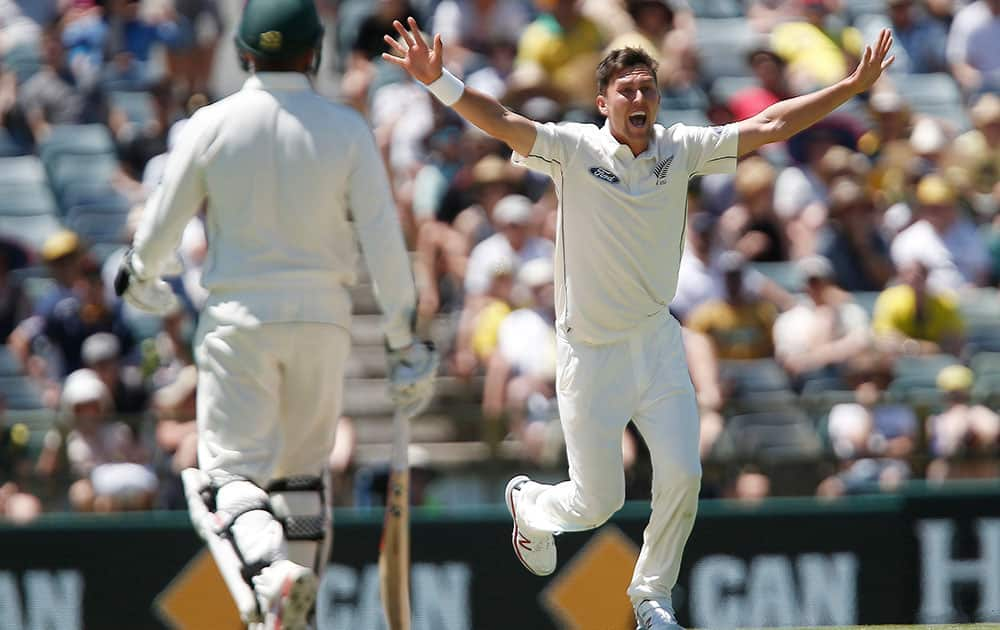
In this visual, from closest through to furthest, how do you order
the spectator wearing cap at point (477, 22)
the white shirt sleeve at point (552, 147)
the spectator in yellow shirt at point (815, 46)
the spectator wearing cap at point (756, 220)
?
1. the white shirt sleeve at point (552, 147)
2. the spectator wearing cap at point (756, 220)
3. the spectator wearing cap at point (477, 22)
4. the spectator in yellow shirt at point (815, 46)

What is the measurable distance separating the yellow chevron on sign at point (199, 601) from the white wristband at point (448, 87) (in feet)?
12.6

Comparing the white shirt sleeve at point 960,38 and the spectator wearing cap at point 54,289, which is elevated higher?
the white shirt sleeve at point 960,38

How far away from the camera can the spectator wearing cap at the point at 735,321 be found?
453 inches

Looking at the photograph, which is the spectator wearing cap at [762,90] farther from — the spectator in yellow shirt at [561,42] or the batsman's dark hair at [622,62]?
the batsman's dark hair at [622,62]

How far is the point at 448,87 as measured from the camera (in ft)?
22.2

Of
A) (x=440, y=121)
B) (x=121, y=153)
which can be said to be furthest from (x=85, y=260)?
(x=440, y=121)

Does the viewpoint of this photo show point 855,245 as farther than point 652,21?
No

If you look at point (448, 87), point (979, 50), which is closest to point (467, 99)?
point (448, 87)

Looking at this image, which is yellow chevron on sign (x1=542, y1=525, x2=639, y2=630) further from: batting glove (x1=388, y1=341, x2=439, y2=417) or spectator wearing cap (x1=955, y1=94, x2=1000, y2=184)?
spectator wearing cap (x1=955, y1=94, x2=1000, y2=184)

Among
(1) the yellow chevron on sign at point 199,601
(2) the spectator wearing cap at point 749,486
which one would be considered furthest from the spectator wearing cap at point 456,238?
(1) the yellow chevron on sign at point 199,601

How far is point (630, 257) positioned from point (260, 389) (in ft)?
4.64

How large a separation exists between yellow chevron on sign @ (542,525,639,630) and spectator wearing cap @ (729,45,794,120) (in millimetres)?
4101

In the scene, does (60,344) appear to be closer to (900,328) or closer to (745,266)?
(745,266)

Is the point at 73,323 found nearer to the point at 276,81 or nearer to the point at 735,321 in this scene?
the point at 735,321
